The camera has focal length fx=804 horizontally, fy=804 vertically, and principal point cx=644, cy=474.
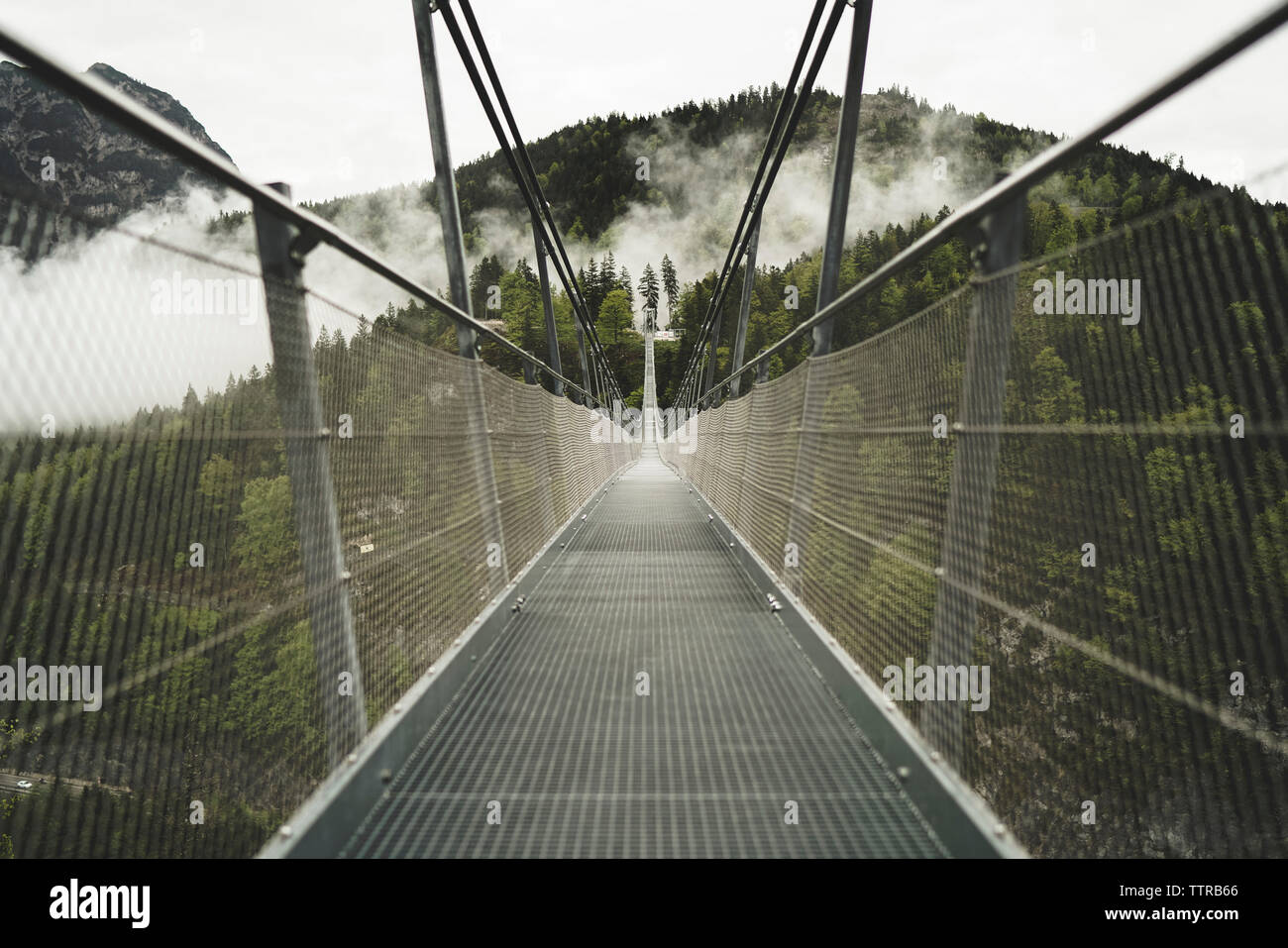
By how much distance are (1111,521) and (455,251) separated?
3421 millimetres

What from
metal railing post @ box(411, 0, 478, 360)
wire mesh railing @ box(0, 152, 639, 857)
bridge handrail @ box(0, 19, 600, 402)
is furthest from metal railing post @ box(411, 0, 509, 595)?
bridge handrail @ box(0, 19, 600, 402)

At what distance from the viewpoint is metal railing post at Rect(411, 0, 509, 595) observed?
342 cm

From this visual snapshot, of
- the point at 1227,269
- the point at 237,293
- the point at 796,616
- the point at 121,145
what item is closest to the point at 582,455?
the point at 796,616

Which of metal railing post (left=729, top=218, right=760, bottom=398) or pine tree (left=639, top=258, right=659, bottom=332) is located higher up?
pine tree (left=639, top=258, right=659, bottom=332)

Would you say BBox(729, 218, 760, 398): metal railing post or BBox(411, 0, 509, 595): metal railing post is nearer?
BBox(411, 0, 509, 595): metal railing post

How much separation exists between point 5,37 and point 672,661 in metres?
2.50

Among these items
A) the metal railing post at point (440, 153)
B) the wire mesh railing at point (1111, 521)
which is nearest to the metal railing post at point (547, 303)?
the metal railing post at point (440, 153)

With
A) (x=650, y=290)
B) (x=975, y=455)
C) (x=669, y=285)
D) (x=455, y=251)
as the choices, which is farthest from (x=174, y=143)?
(x=669, y=285)

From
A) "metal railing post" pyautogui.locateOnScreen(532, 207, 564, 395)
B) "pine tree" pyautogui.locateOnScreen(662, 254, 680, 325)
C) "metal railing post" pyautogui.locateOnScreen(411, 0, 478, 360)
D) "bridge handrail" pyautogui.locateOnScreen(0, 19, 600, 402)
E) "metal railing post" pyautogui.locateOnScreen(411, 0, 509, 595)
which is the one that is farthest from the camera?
"pine tree" pyautogui.locateOnScreen(662, 254, 680, 325)

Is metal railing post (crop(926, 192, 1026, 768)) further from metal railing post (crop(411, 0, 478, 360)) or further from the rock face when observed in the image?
the rock face

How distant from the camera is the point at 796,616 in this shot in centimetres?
326

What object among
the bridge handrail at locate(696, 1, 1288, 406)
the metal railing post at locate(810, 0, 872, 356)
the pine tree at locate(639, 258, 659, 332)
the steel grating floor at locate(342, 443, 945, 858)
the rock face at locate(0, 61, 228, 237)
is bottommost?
the steel grating floor at locate(342, 443, 945, 858)

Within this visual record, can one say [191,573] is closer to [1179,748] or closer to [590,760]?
[590,760]

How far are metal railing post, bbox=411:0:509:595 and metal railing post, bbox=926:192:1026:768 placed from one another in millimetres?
2056
